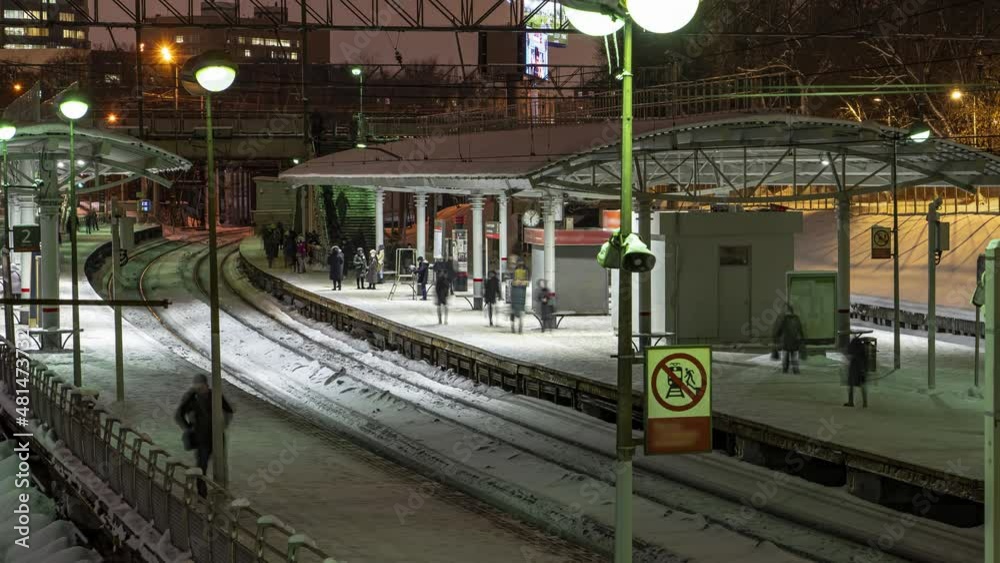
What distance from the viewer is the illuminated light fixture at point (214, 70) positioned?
1267 centimetres

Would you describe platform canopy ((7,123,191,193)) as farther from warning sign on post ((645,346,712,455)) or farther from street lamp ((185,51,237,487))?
warning sign on post ((645,346,712,455))

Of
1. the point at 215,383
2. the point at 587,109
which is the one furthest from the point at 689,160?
the point at 215,383

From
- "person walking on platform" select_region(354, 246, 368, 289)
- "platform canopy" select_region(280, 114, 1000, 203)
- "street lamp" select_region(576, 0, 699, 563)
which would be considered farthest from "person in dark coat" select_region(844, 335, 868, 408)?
"person walking on platform" select_region(354, 246, 368, 289)

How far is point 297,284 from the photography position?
4044 cm

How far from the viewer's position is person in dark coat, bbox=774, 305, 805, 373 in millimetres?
22109

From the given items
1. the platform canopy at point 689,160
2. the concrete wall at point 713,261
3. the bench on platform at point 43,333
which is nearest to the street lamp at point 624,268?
the platform canopy at point 689,160

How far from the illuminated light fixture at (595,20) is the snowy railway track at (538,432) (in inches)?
256

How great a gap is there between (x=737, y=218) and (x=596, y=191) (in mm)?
3074

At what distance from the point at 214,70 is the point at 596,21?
521cm

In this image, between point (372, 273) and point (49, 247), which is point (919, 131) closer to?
point (49, 247)

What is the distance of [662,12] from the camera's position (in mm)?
8453

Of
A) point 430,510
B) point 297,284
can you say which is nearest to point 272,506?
point 430,510

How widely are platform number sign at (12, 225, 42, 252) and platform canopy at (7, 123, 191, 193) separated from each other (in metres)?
0.91

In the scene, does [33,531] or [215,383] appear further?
[33,531]
